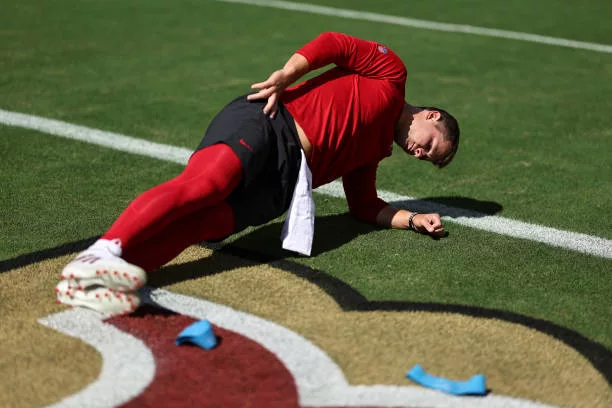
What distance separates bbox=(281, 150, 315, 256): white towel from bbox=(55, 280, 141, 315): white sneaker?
0.82m

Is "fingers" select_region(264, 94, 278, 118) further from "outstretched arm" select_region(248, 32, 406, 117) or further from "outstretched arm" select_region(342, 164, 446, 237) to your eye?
"outstretched arm" select_region(342, 164, 446, 237)

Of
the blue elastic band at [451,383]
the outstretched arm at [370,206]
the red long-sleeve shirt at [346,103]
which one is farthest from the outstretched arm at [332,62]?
the blue elastic band at [451,383]

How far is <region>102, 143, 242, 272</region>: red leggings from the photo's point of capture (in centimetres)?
352

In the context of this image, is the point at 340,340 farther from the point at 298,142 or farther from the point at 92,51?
the point at 92,51

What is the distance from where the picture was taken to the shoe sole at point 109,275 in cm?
332

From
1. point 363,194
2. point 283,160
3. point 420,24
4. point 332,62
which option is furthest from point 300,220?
point 420,24

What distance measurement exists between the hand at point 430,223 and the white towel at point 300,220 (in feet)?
2.07

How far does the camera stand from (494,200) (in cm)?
508

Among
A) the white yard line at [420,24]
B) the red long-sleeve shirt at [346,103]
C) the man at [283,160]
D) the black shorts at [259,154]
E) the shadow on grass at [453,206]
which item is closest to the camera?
the man at [283,160]

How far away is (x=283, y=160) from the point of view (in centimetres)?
396

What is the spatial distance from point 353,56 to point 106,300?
159 cm

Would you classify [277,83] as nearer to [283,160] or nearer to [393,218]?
[283,160]

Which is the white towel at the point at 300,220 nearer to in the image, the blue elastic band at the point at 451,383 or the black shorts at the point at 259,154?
the black shorts at the point at 259,154

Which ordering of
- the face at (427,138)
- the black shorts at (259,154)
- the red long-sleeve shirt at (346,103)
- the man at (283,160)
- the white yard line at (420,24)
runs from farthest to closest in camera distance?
the white yard line at (420,24) → the face at (427,138) → the red long-sleeve shirt at (346,103) → the black shorts at (259,154) → the man at (283,160)
